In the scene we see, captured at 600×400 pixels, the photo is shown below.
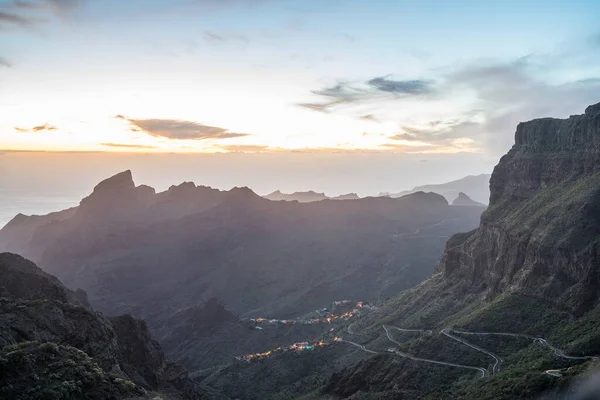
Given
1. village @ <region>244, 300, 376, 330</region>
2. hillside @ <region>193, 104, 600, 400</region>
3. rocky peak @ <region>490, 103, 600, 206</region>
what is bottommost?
village @ <region>244, 300, 376, 330</region>

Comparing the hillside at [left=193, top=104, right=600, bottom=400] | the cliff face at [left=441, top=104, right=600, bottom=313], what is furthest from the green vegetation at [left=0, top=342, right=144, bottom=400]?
the cliff face at [left=441, top=104, right=600, bottom=313]

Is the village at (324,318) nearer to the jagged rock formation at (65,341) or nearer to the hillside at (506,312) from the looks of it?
the hillside at (506,312)

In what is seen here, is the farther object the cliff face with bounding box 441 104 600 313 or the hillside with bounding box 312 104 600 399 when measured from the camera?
the cliff face with bounding box 441 104 600 313

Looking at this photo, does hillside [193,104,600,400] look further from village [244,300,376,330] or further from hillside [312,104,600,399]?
village [244,300,376,330]

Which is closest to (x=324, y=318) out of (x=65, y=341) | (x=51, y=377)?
(x=65, y=341)

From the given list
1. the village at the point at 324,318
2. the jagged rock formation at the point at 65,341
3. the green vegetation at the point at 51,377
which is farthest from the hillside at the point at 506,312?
the green vegetation at the point at 51,377

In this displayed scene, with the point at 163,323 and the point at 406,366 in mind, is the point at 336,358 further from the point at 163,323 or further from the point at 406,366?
the point at 163,323
